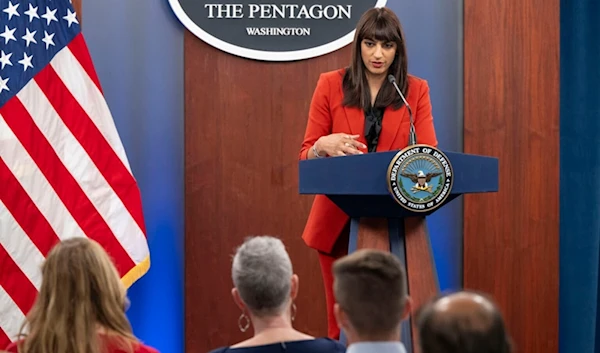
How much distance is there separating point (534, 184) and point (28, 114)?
7.82 ft

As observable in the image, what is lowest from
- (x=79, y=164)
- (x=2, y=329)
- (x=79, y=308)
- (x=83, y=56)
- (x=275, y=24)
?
Result: (x=2, y=329)

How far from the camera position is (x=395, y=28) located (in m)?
3.18

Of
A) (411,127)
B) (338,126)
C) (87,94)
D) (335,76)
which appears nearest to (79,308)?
(411,127)

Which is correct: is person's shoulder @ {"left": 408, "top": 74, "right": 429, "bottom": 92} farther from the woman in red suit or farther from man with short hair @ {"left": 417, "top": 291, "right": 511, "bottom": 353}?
man with short hair @ {"left": 417, "top": 291, "right": 511, "bottom": 353}

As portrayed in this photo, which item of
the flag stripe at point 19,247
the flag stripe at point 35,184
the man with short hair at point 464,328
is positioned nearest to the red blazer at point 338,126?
the flag stripe at point 35,184

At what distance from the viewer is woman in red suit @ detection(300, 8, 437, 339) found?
310 centimetres

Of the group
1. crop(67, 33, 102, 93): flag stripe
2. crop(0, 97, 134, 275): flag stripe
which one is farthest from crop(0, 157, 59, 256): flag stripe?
crop(67, 33, 102, 93): flag stripe

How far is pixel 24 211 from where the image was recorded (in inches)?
153

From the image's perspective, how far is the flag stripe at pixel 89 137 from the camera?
3953mm

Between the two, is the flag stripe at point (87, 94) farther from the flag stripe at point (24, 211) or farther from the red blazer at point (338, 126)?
the red blazer at point (338, 126)

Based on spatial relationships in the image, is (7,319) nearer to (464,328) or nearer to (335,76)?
(335,76)

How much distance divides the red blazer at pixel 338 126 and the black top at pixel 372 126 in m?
0.01

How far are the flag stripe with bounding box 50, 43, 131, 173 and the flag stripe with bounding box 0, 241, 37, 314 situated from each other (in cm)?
66

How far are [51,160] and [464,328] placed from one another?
3096 millimetres
